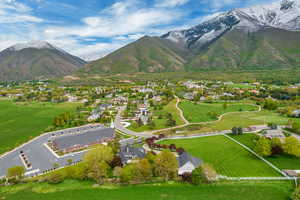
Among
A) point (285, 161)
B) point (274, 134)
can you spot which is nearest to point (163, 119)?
point (274, 134)

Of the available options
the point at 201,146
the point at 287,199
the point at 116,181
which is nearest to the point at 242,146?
the point at 201,146

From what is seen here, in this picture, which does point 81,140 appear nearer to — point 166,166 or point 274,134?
point 166,166

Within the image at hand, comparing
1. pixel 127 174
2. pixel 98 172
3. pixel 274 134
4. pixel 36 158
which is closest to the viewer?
pixel 127 174

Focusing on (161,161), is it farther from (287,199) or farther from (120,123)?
(120,123)

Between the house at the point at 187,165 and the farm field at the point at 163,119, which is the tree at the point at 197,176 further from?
the farm field at the point at 163,119

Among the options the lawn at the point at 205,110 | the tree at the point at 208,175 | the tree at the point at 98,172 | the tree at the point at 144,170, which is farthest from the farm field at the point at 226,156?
the tree at the point at 98,172

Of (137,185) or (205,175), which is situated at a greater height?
(205,175)
